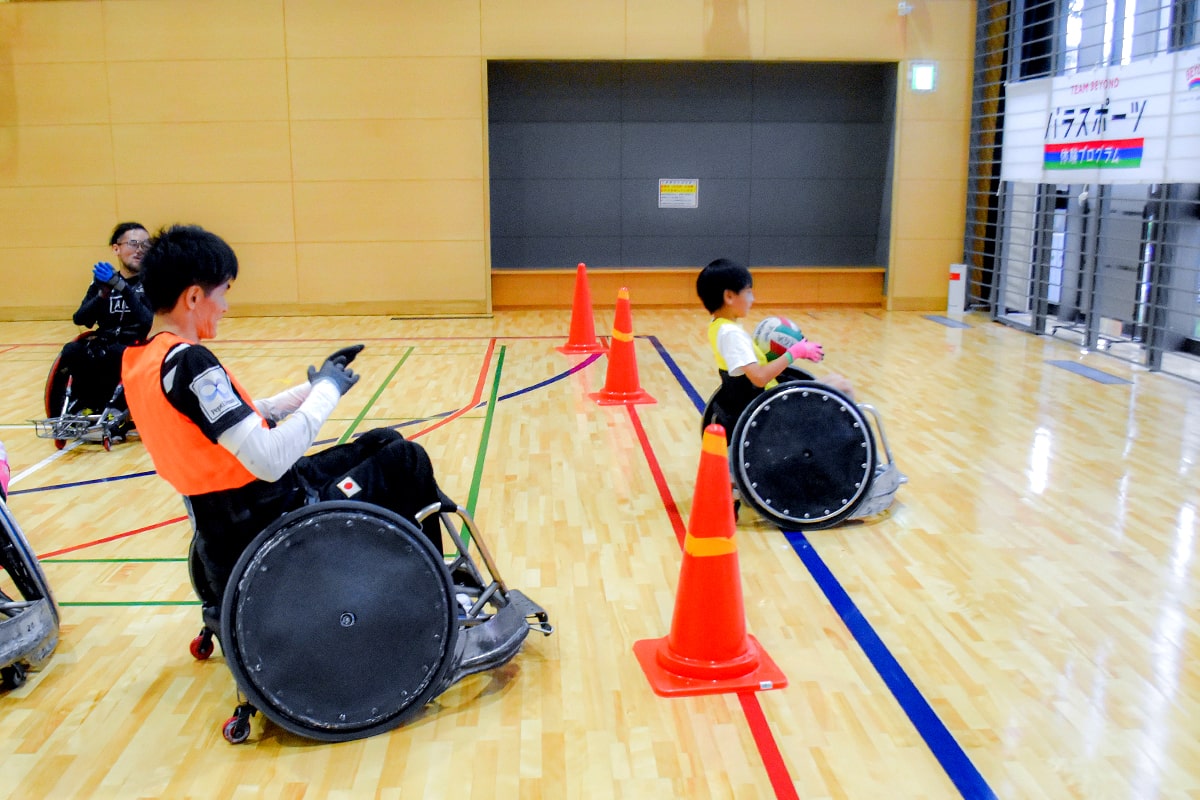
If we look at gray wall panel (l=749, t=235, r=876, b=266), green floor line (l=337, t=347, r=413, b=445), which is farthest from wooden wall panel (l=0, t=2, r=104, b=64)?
gray wall panel (l=749, t=235, r=876, b=266)

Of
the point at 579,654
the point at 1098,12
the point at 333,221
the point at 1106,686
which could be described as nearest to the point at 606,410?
the point at 579,654

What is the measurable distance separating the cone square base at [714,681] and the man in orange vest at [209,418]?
1021mm

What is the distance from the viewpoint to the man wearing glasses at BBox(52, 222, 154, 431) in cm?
609

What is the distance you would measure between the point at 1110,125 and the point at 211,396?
7856mm

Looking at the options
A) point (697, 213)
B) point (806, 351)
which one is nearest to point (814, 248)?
point (697, 213)

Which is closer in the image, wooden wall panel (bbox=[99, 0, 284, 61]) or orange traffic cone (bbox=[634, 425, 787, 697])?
orange traffic cone (bbox=[634, 425, 787, 697])

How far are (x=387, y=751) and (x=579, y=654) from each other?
77cm

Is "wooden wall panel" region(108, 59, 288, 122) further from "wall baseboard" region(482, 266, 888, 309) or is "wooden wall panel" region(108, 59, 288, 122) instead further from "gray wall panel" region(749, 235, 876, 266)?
"gray wall panel" region(749, 235, 876, 266)

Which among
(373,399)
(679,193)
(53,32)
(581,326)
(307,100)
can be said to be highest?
(53,32)

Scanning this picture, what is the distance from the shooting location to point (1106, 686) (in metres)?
3.21

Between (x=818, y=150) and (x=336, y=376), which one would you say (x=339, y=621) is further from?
(x=818, y=150)

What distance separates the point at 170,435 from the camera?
2.71 metres

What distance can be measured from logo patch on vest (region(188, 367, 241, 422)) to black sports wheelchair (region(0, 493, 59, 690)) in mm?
1068

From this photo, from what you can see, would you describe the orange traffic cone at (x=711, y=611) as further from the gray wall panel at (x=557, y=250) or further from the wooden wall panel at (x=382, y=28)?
the gray wall panel at (x=557, y=250)
